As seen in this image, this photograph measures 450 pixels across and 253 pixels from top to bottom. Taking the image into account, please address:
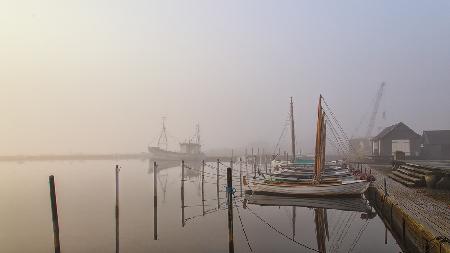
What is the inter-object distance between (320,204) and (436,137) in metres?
52.3

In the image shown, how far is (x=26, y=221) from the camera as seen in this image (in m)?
34.5

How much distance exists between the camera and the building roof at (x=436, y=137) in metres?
73.2

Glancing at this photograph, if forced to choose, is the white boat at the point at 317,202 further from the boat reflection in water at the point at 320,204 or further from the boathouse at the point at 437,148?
the boathouse at the point at 437,148

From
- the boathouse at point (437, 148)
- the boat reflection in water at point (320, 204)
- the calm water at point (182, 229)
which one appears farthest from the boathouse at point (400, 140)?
the calm water at point (182, 229)

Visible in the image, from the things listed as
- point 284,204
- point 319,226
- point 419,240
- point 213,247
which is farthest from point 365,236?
point 284,204

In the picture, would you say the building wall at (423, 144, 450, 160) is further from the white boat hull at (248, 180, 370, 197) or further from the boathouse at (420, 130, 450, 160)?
the white boat hull at (248, 180, 370, 197)

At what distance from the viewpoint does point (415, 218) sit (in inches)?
773

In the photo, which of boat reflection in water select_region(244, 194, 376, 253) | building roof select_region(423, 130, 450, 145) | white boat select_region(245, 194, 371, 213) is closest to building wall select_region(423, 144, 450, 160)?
building roof select_region(423, 130, 450, 145)

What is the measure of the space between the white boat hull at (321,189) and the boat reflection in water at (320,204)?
2.36 feet

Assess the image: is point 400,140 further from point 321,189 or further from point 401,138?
point 321,189

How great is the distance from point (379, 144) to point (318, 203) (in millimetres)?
47087

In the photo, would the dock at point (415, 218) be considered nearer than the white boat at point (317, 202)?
Yes

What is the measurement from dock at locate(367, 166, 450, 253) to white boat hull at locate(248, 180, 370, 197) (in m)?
3.58

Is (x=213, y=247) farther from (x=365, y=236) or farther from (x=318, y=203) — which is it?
(x=318, y=203)
